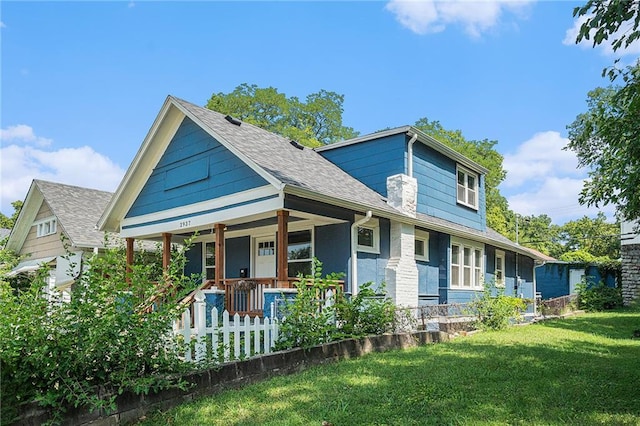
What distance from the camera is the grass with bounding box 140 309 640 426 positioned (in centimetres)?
463

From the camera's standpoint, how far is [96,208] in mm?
20641

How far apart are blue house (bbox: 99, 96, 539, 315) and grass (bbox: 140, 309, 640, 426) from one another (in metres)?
3.68

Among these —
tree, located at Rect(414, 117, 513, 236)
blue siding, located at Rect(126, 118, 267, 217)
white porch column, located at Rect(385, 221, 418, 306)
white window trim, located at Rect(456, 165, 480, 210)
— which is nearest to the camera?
blue siding, located at Rect(126, 118, 267, 217)

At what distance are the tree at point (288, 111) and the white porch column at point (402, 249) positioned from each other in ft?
58.3

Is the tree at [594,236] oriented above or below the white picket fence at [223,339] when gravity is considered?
above

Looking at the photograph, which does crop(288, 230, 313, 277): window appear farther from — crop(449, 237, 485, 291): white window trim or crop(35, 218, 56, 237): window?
crop(35, 218, 56, 237): window

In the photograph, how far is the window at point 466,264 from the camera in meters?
16.0

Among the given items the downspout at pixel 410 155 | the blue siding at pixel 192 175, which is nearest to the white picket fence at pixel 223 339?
the blue siding at pixel 192 175

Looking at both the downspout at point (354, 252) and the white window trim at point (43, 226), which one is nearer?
the downspout at point (354, 252)

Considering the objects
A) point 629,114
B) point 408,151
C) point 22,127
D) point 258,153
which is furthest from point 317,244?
point 629,114

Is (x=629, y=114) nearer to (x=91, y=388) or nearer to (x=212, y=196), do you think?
(x=91, y=388)

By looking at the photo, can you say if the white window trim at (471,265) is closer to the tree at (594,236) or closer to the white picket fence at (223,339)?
the white picket fence at (223,339)

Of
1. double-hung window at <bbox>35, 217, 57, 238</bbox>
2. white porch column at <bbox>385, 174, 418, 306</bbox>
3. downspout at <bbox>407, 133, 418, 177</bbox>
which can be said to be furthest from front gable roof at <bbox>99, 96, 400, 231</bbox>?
double-hung window at <bbox>35, 217, 57, 238</bbox>

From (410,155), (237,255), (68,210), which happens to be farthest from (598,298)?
(68,210)
